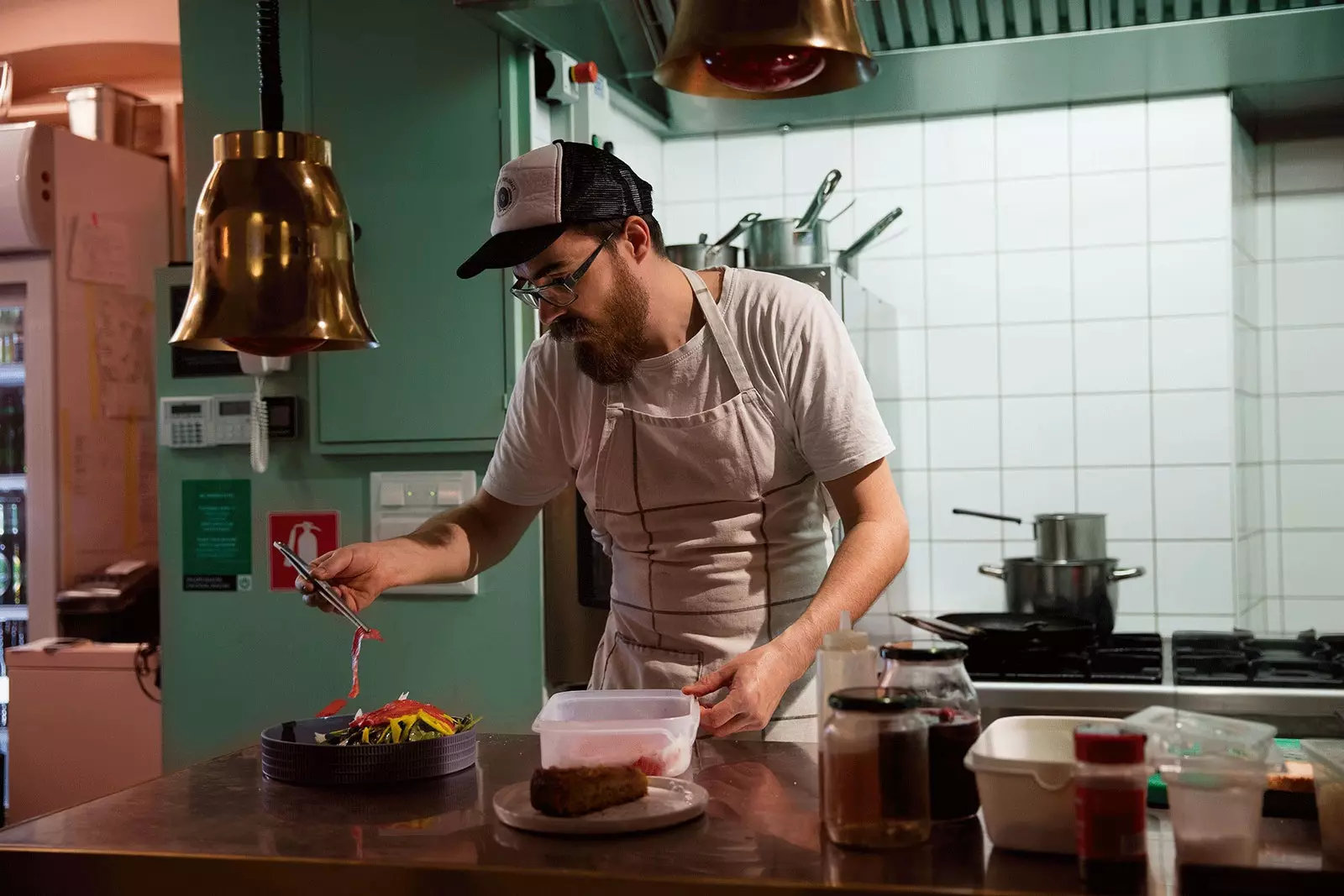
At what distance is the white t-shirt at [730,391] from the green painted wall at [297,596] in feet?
2.17

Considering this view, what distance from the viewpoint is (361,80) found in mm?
3146

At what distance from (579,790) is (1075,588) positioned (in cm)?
211

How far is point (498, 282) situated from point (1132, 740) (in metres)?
2.15

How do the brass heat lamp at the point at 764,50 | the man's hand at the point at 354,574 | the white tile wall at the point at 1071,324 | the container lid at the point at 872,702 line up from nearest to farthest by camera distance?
1. the container lid at the point at 872,702
2. the brass heat lamp at the point at 764,50
3. the man's hand at the point at 354,574
4. the white tile wall at the point at 1071,324

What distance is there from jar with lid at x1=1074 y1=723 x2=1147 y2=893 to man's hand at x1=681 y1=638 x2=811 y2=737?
49 centimetres

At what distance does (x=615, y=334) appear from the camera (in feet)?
7.11

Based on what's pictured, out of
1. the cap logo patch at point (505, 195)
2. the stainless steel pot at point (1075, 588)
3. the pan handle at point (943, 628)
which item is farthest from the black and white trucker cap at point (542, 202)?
the stainless steel pot at point (1075, 588)

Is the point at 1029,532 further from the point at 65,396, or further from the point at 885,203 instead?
the point at 65,396

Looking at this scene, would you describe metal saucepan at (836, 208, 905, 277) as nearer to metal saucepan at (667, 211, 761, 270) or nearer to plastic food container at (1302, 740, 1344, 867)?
metal saucepan at (667, 211, 761, 270)

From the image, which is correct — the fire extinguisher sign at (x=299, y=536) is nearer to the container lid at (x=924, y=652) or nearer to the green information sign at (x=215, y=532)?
the green information sign at (x=215, y=532)

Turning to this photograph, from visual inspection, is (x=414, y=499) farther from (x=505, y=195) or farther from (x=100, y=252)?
(x=100, y=252)

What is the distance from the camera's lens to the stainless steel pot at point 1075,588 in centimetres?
318

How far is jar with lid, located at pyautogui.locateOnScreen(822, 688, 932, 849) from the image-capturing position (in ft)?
4.12

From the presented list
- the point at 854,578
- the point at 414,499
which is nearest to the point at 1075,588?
the point at 854,578
